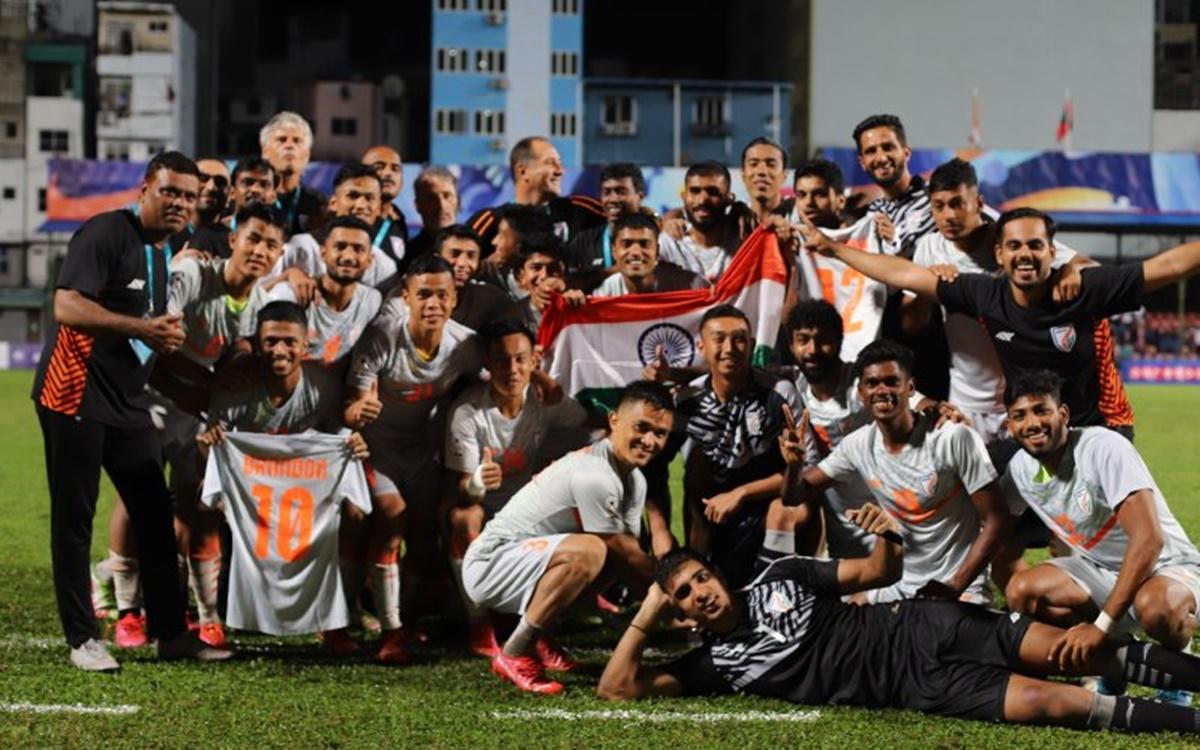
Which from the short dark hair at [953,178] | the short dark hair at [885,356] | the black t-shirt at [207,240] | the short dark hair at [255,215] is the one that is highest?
the short dark hair at [953,178]

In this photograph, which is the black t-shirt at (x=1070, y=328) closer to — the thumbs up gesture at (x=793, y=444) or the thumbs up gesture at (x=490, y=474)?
the thumbs up gesture at (x=793, y=444)

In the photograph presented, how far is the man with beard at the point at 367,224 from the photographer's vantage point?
24.6ft

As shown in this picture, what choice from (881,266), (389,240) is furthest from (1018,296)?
(389,240)

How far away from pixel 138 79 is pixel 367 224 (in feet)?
197

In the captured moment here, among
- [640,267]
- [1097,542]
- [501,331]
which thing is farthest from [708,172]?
[1097,542]

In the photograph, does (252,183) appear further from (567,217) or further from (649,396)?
(649,396)

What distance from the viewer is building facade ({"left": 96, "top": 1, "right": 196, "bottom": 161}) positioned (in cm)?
6312

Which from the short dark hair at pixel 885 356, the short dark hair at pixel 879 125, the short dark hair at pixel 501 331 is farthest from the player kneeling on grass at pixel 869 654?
the short dark hair at pixel 879 125

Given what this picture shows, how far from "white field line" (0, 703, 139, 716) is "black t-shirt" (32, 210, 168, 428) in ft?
3.84

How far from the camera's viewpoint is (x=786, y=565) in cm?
574

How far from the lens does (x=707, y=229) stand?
771cm

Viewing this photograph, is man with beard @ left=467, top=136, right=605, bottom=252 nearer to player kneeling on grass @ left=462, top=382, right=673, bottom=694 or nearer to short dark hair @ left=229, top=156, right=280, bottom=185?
short dark hair @ left=229, top=156, right=280, bottom=185

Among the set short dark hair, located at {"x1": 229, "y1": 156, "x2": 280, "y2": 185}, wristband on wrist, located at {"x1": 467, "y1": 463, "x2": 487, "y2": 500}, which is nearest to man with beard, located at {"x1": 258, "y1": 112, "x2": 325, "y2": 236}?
short dark hair, located at {"x1": 229, "y1": 156, "x2": 280, "y2": 185}

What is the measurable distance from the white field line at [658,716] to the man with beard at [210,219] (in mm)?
3314
